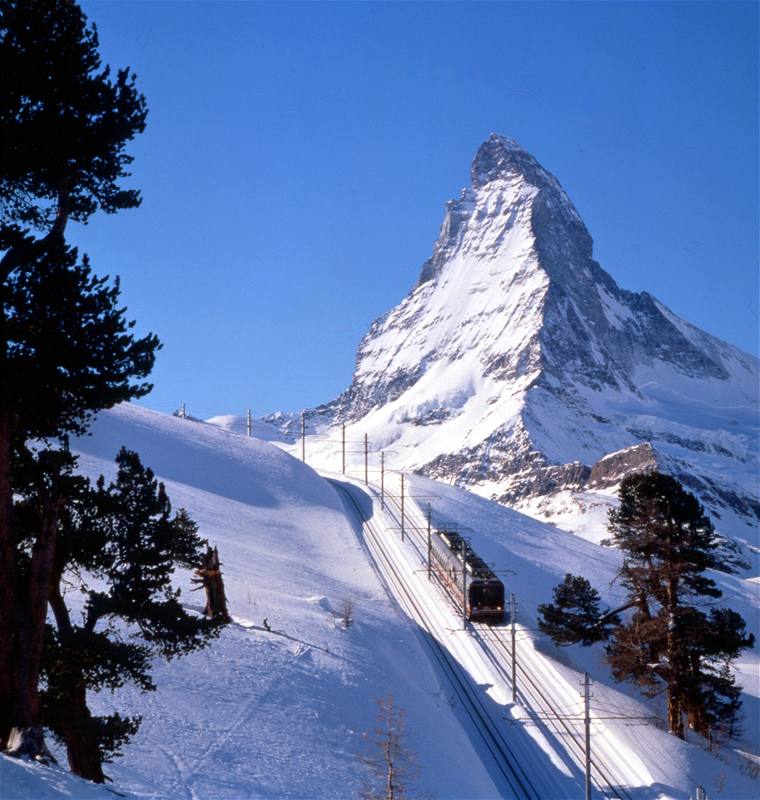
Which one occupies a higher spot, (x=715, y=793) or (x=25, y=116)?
(x=25, y=116)

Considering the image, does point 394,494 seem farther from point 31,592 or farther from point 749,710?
point 31,592

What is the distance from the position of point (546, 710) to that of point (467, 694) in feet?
12.5

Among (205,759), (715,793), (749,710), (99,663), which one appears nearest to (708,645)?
(715,793)

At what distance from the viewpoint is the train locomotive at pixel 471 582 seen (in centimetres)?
5206

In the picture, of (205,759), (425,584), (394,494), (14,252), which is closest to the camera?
(14,252)

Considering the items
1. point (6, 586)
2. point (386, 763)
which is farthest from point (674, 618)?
point (6, 586)

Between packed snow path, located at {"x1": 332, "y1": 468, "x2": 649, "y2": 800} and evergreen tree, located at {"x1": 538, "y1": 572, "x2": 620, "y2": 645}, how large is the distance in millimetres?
2860

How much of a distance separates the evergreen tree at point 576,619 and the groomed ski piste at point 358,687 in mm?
2850

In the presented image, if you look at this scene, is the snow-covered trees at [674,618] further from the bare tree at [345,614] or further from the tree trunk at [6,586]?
the tree trunk at [6,586]

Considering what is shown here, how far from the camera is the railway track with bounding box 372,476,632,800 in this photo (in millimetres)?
32844

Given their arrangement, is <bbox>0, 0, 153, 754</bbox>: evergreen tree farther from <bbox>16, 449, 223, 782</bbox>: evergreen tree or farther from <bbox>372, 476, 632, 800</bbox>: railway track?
<bbox>372, 476, 632, 800</bbox>: railway track

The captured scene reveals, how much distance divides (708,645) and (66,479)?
29.2 meters

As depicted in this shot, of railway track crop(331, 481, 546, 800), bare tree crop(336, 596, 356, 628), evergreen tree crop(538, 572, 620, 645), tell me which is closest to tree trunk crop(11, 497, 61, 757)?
railway track crop(331, 481, 546, 800)

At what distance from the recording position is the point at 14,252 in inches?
581
